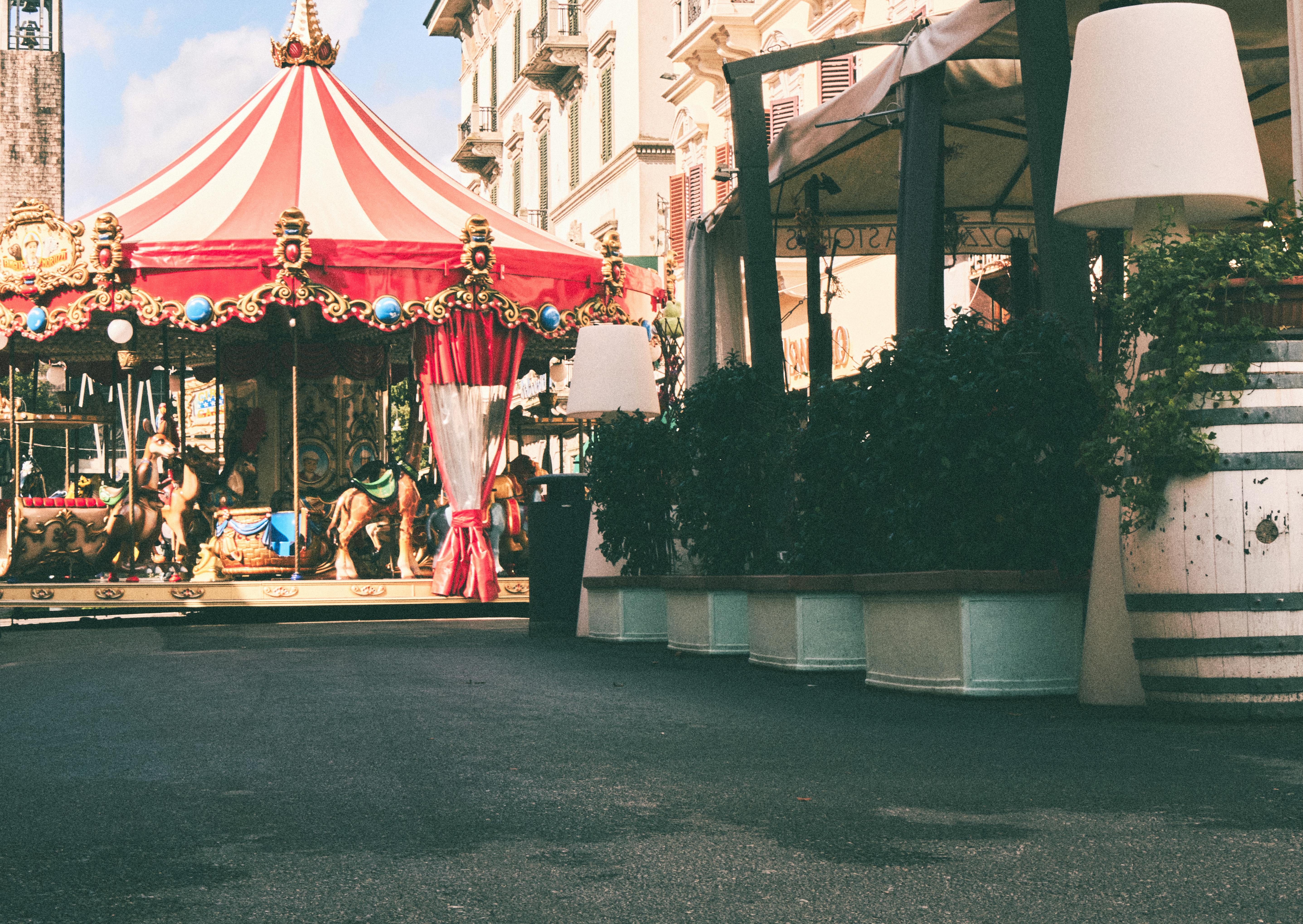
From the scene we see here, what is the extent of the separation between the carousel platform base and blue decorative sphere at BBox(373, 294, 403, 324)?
2709mm

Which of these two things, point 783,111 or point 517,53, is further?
point 517,53

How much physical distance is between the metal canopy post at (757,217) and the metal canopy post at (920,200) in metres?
1.31

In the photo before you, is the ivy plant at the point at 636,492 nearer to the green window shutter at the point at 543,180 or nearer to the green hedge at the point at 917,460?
the green hedge at the point at 917,460

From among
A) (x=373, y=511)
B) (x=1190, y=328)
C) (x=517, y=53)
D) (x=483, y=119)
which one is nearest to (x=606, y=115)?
(x=517, y=53)

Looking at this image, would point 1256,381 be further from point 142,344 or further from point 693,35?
point 693,35

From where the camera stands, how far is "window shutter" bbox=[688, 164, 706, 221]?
32188 mm

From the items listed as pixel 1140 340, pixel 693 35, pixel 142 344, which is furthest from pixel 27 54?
pixel 1140 340

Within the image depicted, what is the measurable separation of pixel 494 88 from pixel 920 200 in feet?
147

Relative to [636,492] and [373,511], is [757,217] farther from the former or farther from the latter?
[373,511]

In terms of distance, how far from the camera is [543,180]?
46.0 meters

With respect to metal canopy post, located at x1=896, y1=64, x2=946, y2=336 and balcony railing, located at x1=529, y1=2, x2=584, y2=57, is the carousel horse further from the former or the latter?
balcony railing, located at x1=529, y1=2, x2=584, y2=57

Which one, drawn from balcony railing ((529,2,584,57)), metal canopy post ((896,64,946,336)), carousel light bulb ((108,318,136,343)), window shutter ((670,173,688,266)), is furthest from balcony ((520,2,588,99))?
metal canopy post ((896,64,946,336))

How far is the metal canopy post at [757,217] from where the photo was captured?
10.5 metres

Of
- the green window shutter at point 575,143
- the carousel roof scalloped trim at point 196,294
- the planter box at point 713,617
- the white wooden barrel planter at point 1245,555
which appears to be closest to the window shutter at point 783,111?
the carousel roof scalloped trim at point 196,294
